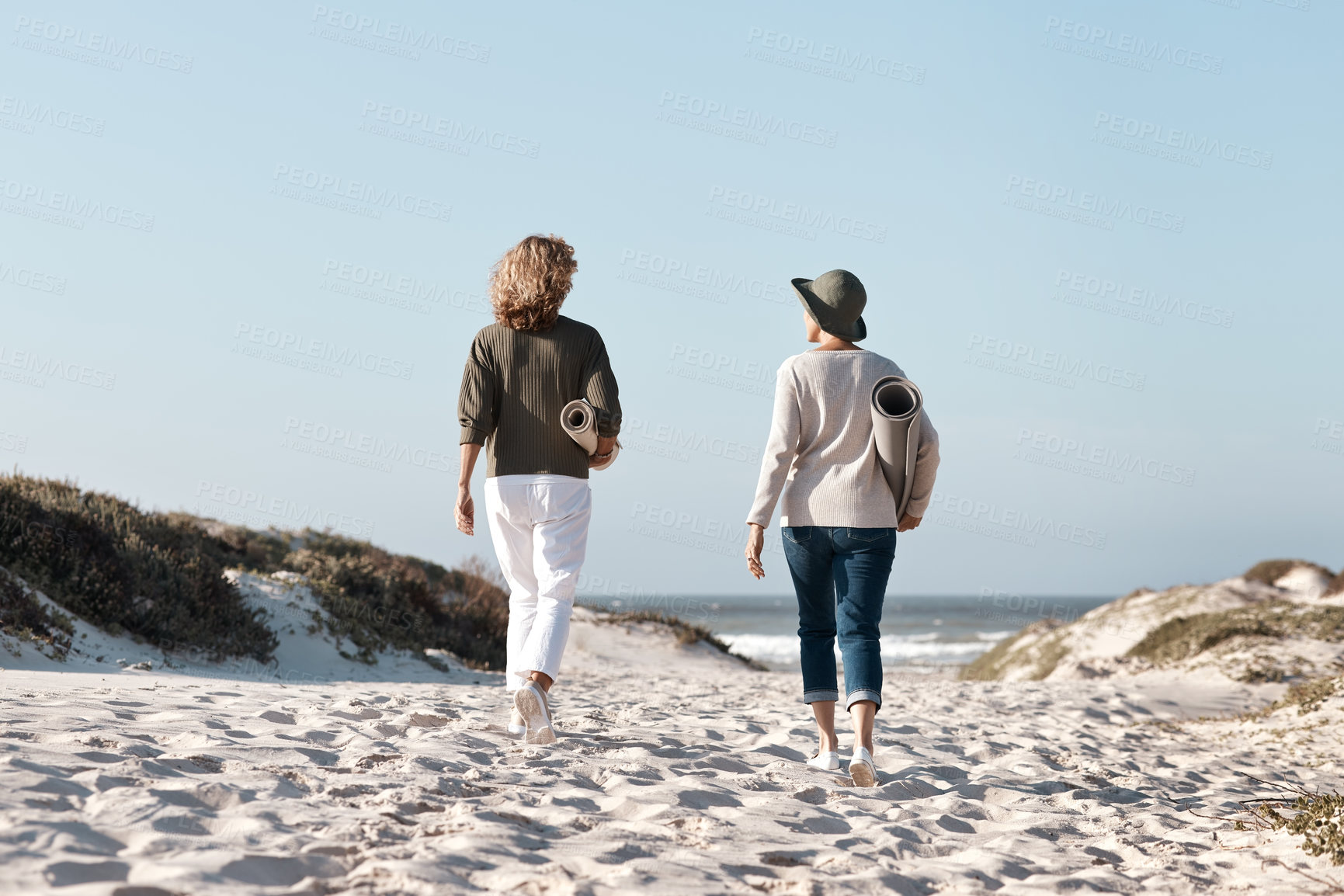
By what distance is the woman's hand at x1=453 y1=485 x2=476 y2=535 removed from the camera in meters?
4.65

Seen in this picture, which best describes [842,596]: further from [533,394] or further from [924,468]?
[533,394]

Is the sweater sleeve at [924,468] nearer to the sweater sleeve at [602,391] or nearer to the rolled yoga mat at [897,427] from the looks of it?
the rolled yoga mat at [897,427]

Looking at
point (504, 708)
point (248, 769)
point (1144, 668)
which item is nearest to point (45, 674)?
point (504, 708)

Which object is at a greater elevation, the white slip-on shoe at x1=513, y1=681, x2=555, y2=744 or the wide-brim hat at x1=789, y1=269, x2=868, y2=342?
the wide-brim hat at x1=789, y1=269, x2=868, y2=342

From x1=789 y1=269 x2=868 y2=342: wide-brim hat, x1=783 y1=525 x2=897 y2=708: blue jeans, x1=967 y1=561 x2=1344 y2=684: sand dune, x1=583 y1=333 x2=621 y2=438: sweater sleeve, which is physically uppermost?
x1=789 y1=269 x2=868 y2=342: wide-brim hat

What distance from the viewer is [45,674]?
6.07 m

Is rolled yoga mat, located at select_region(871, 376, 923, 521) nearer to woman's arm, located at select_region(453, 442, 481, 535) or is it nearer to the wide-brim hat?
the wide-brim hat

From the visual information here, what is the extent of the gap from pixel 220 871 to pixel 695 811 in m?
1.74

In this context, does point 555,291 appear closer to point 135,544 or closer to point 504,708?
point 504,708

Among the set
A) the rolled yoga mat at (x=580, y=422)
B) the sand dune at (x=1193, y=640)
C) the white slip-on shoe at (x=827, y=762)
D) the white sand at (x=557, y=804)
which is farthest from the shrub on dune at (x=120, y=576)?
the sand dune at (x=1193, y=640)

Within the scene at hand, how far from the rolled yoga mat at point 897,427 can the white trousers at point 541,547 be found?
143 cm

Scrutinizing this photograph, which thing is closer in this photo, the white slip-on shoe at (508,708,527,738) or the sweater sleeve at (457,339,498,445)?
the sweater sleeve at (457,339,498,445)

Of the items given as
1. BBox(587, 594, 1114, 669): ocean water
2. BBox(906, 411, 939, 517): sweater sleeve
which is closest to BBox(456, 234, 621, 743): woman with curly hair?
BBox(906, 411, 939, 517): sweater sleeve

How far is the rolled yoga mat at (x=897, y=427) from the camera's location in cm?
428
